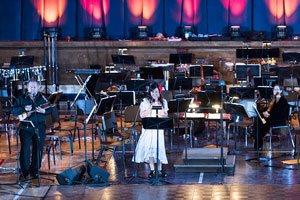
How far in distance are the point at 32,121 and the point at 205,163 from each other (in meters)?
3.05

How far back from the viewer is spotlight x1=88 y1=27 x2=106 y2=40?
24.9 metres

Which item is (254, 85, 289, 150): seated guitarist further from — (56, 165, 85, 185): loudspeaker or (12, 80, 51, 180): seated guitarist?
(12, 80, 51, 180): seated guitarist

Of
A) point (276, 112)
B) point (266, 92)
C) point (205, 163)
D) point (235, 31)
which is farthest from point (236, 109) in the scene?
point (235, 31)

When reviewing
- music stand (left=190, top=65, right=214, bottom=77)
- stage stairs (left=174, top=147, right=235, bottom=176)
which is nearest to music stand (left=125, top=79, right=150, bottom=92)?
stage stairs (left=174, top=147, right=235, bottom=176)

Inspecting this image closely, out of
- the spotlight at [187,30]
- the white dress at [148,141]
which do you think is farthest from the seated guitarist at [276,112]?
the spotlight at [187,30]

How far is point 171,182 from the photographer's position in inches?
495

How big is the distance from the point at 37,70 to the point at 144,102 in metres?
9.13

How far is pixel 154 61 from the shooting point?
22031 mm

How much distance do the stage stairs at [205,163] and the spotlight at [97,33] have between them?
1193cm

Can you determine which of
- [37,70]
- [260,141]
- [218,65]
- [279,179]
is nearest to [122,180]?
[279,179]

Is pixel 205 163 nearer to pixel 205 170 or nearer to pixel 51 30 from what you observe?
pixel 205 170

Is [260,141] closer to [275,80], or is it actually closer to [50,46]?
[275,80]

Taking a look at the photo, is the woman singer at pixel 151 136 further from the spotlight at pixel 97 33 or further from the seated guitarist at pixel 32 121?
the spotlight at pixel 97 33

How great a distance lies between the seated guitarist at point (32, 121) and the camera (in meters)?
12.1
